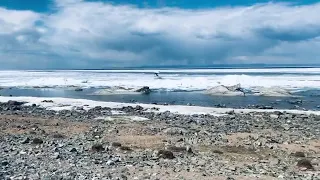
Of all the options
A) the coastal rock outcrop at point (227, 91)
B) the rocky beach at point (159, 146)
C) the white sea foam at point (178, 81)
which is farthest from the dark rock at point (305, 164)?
the white sea foam at point (178, 81)

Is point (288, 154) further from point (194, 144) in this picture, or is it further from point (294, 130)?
point (294, 130)

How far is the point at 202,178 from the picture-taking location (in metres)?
11.2

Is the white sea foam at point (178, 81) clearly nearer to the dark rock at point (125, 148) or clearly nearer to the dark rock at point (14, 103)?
the dark rock at point (14, 103)

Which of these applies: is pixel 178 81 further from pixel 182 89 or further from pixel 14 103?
pixel 14 103

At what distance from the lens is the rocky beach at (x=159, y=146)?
11734 mm

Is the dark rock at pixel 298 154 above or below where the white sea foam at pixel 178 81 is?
below

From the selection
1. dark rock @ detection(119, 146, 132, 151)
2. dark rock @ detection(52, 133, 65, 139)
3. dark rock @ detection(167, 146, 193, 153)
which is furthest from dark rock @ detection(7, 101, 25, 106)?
dark rock @ detection(167, 146, 193, 153)

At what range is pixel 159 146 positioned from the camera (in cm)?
1609

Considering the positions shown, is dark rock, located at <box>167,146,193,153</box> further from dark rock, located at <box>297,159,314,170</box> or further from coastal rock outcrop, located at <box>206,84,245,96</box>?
coastal rock outcrop, located at <box>206,84,245,96</box>

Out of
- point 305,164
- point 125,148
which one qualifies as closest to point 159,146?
point 125,148

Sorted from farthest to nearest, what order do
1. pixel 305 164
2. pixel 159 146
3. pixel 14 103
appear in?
pixel 14 103, pixel 159 146, pixel 305 164

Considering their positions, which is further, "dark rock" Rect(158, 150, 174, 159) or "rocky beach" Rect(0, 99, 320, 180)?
"dark rock" Rect(158, 150, 174, 159)

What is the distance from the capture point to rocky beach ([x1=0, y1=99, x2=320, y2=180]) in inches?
462

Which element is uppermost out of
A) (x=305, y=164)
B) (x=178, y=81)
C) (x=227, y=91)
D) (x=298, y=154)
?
(x=178, y=81)
